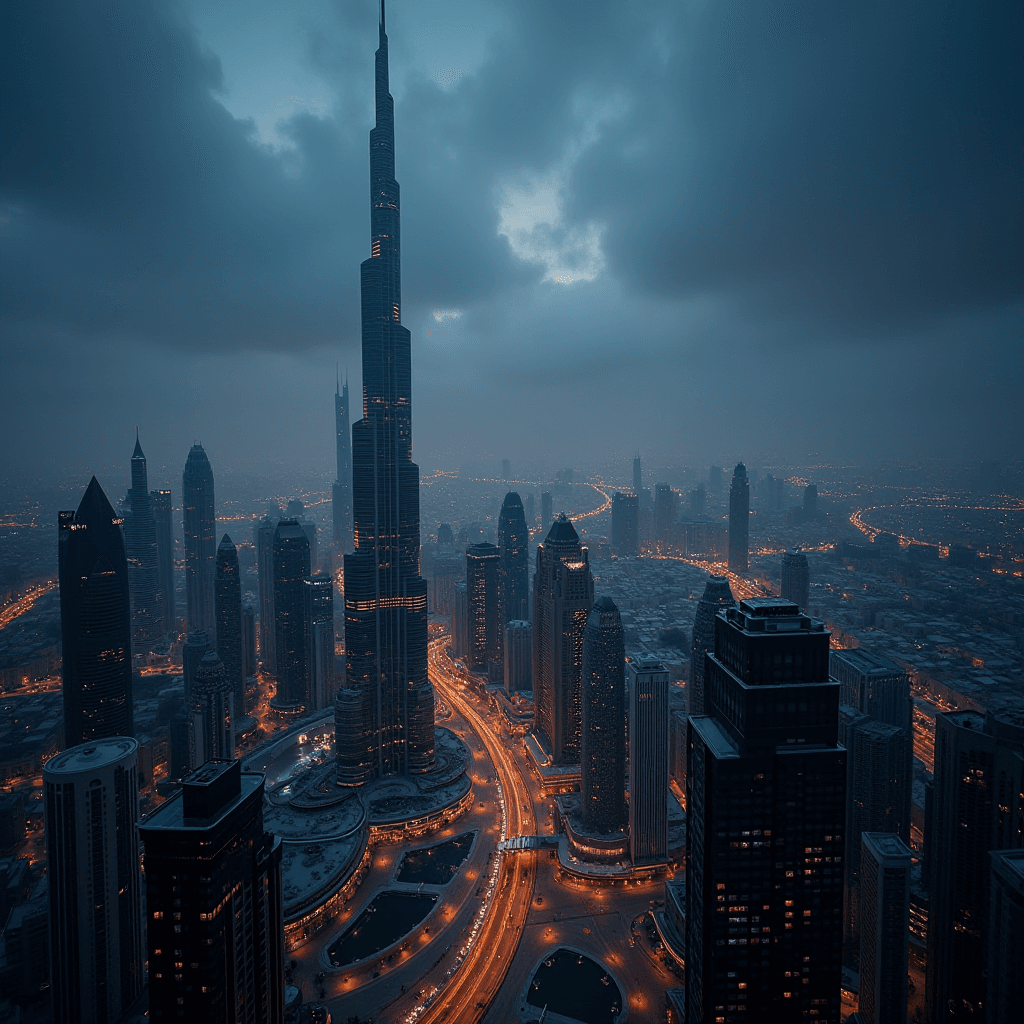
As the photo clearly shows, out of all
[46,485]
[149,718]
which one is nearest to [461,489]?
[149,718]

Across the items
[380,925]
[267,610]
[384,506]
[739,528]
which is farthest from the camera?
[739,528]

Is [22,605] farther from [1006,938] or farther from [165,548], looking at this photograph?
[1006,938]

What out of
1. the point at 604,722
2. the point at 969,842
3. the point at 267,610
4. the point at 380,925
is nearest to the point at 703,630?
the point at 604,722

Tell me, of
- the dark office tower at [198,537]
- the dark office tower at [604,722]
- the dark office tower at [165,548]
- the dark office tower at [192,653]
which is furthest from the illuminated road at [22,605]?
the dark office tower at [604,722]

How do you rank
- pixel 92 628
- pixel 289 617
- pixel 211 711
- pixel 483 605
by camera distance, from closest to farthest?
pixel 92 628
pixel 211 711
pixel 289 617
pixel 483 605

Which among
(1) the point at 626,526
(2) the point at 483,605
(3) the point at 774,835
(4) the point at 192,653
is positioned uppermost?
(1) the point at 626,526

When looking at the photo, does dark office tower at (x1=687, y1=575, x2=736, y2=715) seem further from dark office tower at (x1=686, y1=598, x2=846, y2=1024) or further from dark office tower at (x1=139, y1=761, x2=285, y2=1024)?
dark office tower at (x1=139, y1=761, x2=285, y2=1024)

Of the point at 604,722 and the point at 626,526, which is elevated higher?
the point at 626,526

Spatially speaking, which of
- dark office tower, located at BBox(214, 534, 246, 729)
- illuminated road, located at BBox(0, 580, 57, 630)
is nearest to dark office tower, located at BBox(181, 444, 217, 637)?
dark office tower, located at BBox(214, 534, 246, 729)

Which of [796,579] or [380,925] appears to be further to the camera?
[796,579]
